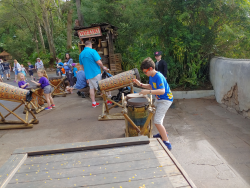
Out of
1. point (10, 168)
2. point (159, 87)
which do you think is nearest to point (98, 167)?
point (10, 168)

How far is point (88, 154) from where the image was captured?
2.17 metres

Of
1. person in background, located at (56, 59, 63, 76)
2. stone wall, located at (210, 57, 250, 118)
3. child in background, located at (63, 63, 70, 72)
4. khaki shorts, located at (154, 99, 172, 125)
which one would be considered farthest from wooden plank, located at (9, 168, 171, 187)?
person in background, located at (56, 59, 63, 76)

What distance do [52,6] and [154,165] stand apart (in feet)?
76.7

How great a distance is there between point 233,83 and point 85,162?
448 centimetres

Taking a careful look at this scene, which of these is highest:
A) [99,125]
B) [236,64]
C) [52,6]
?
[52,6]

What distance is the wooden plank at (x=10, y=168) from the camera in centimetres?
177

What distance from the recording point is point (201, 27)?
638 cm

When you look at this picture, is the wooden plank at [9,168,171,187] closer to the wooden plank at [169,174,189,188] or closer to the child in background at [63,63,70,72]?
the wooden plank at [169,174,189,188]

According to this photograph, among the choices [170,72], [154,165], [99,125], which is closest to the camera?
[154,165]

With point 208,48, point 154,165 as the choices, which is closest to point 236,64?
point 208,48

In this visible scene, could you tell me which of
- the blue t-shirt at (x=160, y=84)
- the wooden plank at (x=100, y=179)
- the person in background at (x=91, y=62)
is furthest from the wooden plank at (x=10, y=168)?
the person in background at (x=91, y=62)

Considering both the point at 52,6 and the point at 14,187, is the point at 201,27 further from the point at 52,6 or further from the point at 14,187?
the point at 52,6

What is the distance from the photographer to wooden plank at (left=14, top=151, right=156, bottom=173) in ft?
6.40

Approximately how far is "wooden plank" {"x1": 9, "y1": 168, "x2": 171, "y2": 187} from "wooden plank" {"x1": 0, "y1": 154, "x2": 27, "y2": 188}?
10 centimetres
